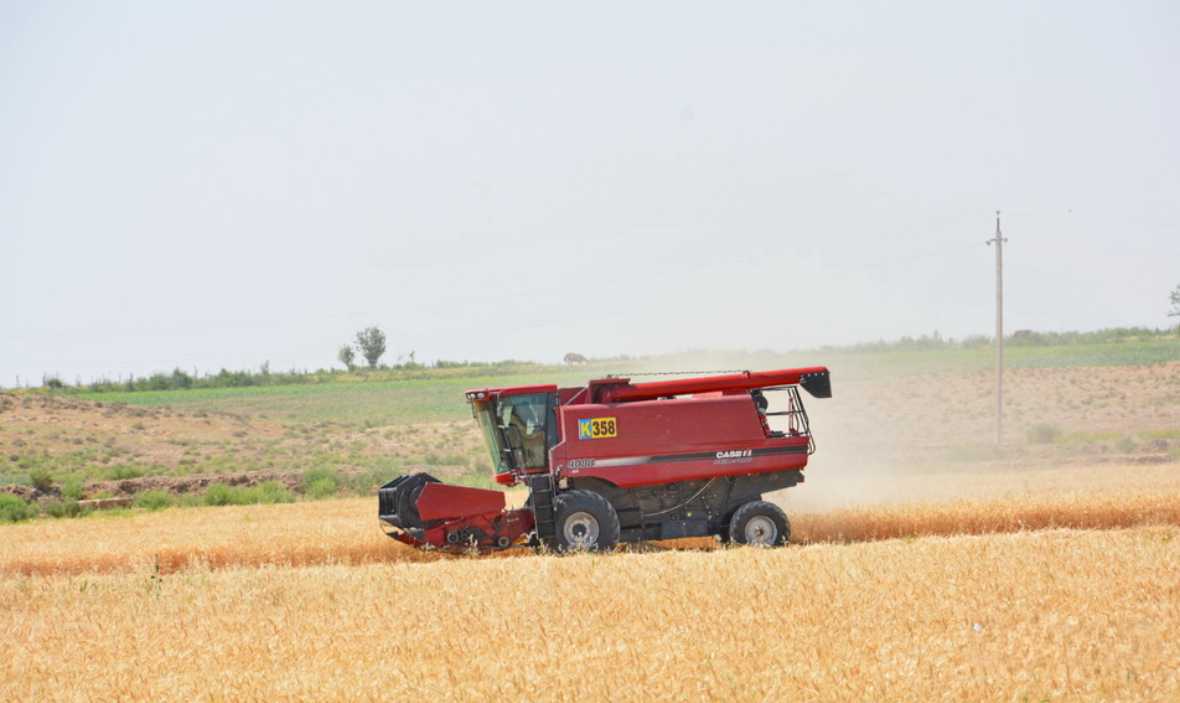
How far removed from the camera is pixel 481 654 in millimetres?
8594

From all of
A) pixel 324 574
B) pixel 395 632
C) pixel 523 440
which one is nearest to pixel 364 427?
pixel 523 440

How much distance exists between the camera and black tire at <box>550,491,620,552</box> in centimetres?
1573

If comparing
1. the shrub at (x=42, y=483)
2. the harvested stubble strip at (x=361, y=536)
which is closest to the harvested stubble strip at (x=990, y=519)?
the harvested stubble strip at (x=361, y=536)

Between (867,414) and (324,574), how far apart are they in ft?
118

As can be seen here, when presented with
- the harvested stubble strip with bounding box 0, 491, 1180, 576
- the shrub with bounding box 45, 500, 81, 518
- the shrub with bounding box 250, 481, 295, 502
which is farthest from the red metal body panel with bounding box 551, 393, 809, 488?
the shrub with bounding box 45, 500, 81, 518

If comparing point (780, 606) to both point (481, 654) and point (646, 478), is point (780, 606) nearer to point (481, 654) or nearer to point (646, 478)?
point (481, 654)

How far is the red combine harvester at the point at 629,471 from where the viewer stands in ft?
51.9

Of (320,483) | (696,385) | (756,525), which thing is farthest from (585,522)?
(320,483)

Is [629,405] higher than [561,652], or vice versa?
[629,405]

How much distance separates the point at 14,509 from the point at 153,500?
3070 millimetres

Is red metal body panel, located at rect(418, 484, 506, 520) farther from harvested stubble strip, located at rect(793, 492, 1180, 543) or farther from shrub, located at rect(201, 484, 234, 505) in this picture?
shrub, located at rect(201, 484, 234, 505)

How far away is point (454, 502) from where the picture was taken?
1577cm

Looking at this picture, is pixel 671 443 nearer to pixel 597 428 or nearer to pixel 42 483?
pixel 597 428

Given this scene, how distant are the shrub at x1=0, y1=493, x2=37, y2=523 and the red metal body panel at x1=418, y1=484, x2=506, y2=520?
50.6 feet
